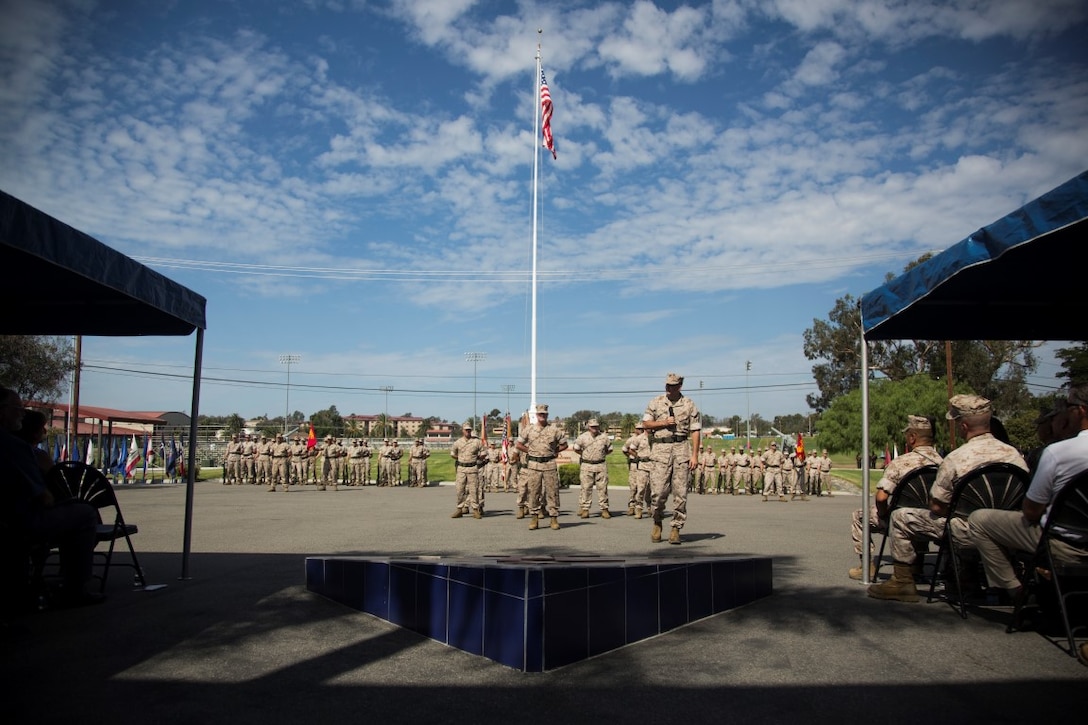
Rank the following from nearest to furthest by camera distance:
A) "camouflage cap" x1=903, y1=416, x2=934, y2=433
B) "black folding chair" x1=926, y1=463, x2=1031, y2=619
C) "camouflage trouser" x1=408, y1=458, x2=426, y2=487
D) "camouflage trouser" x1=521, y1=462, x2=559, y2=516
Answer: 1. "black folding chair" x1=926, y1=463, x2=1031, y2=619
2. "camouflage cap" x1=903, y1=416, x2=934, y2=433
3. "camouflage trouser" x1=521, y1=462, x2=559, y2=516
4. "camouflage trouser" x1=408, y1=458, x2=426, y2=487

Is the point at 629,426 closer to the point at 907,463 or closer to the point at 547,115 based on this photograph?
the point at 547,115

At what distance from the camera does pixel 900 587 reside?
20.5 ft

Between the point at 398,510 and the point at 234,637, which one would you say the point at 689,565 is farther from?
the point at 398,510

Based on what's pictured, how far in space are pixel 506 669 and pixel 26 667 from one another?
2796 mm

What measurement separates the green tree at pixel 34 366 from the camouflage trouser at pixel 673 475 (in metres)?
47.0

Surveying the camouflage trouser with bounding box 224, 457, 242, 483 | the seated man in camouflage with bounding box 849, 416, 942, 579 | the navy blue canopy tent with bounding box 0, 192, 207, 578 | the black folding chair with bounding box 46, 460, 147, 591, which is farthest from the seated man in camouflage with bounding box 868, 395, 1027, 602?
the camouflage trouser with bounding box 224, 457, 242, 483

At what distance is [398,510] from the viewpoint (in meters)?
17.7

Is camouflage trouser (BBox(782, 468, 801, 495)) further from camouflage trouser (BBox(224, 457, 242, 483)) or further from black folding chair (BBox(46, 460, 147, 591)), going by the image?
black folding chair (BBox(46, 460, 147, 591))

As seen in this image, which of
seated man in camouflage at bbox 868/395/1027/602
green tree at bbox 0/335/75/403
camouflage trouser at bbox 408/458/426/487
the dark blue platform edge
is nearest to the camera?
the dark blue platform edge

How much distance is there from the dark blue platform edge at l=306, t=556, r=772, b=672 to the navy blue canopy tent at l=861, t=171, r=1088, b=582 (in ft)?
8.42

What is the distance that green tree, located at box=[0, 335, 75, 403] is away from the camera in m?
45.8

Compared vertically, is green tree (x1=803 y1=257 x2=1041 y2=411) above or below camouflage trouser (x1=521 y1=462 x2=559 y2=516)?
above

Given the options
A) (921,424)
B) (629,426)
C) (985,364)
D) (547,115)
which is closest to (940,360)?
(985,364)

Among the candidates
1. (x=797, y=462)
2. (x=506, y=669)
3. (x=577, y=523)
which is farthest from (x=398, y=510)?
(x=797, y=462)
